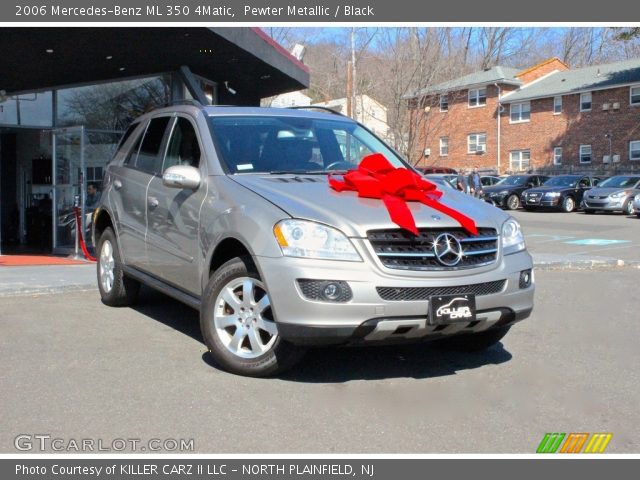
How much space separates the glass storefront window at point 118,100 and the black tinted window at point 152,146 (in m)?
7.35

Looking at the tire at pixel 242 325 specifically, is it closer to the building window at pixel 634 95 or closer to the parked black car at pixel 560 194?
the parked black car at pixel 560 194

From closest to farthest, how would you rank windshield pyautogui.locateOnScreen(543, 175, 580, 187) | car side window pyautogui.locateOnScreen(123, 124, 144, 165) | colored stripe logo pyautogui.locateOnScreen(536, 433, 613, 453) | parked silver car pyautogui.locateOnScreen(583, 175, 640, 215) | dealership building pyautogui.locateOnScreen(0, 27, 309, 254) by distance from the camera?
colored stripe logo pyautogui.locateOnScreen(536, 433, 613, 453) < car side window pyautogui.locateOnScreen(123, 124, 144, 165) < dealership building pyautogui.locateOnScreen(0, 27, 309, 254) < parked silver car pyautogui.locateOnScreen(583, 175, 640, 215) < windshield pyautogui.locateOnScreen(543, 175, 580, 187)

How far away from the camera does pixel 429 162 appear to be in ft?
167

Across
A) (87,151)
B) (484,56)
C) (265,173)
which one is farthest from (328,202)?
(484,56)

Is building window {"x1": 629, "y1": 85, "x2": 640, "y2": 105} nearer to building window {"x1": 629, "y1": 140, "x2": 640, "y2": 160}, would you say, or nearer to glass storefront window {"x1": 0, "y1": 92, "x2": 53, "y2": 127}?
building window {"x1": 629, "y1": 140, "x2": 640, "y2": 160}

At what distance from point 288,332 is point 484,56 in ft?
185

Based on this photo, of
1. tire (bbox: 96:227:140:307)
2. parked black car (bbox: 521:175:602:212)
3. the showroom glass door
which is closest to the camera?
tire (bbox: 96:227:140:307)

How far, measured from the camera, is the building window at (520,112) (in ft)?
152

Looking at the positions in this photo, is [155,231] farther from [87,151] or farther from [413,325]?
[87,151]

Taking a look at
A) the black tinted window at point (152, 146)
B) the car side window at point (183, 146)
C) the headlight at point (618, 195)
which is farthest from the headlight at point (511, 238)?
the headlight at point (618, 195)

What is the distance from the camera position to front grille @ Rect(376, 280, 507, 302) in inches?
176

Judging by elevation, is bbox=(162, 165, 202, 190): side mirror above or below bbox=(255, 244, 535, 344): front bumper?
above

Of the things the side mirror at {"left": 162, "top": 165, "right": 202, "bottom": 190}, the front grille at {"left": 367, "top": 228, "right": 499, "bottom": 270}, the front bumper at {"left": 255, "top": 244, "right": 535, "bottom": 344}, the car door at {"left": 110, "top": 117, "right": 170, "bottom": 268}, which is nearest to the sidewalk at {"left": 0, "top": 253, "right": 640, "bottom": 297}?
the car door at {"left": 110, "top": 117, "right": 170, "bottom": 268}

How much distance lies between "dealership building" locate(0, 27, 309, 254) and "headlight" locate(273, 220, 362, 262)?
19.7 feet
